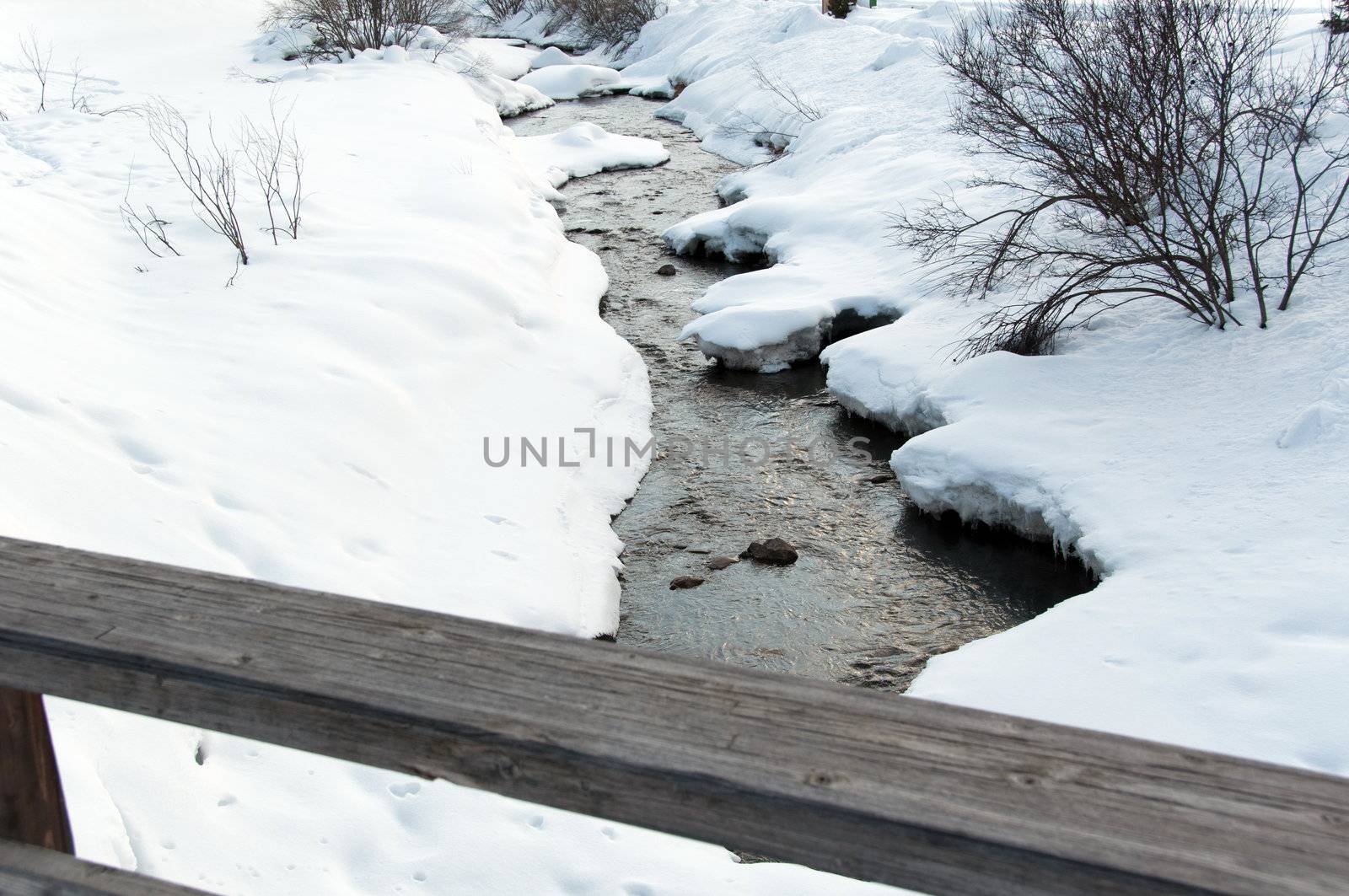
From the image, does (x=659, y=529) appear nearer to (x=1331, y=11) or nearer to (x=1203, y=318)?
(x=1203, y=318)

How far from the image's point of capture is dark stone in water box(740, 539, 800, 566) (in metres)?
6.51

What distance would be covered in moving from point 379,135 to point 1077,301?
8715 millimetres

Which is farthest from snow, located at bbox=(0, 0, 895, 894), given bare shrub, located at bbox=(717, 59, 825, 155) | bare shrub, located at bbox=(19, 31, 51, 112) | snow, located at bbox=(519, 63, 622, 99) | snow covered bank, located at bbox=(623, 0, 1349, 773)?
snow, located at bbox=(519, 63, 622, 99)

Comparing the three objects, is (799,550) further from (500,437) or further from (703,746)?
(703,746)

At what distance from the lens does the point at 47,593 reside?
1303mm

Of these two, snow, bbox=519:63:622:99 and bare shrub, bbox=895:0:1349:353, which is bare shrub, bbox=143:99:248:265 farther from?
snow, bbox=519:63:622:99

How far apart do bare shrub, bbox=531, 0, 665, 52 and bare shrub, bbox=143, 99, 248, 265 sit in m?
16.2

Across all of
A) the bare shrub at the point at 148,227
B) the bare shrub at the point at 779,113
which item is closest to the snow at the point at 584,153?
the bare shrub at the point at 779,113

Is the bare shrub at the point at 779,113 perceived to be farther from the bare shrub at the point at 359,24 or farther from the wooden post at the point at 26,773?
the wooden post at the point at 26,773

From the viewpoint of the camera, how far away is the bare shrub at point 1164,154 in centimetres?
765

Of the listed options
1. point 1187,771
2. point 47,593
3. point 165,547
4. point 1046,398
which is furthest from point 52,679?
point 1046,398

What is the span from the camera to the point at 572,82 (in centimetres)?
2338

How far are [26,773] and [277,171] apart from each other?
10.1 m

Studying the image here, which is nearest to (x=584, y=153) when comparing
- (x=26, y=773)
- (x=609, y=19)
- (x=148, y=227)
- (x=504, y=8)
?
(x=148, y=227)
